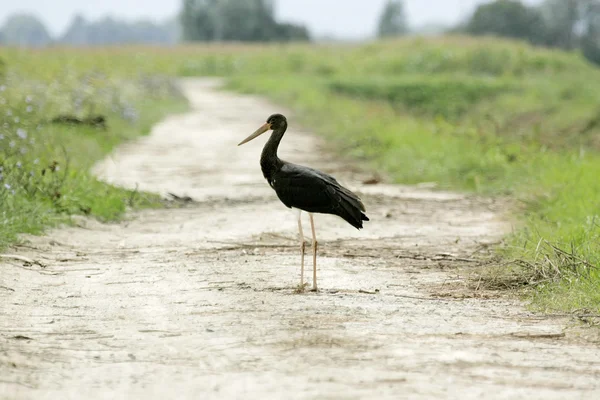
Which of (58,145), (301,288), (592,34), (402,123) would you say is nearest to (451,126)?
(402,123)

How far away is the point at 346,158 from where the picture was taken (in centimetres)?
1711

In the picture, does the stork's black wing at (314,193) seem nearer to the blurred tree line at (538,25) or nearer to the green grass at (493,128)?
the green grass at (493,128)

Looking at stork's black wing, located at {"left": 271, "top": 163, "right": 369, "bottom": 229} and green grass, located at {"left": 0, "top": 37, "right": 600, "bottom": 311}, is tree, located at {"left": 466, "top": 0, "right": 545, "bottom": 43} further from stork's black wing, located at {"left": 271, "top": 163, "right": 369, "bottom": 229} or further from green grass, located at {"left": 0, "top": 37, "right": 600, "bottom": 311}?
stork's black wing, located at {"left": 271, "top": 163, "right": 369, "bottom": 229}

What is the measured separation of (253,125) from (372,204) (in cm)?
1162

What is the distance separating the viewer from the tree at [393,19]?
11869 centimetres

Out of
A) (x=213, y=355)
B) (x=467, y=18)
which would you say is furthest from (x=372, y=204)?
(x=467, y=18)

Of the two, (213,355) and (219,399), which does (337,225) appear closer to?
(213,355)

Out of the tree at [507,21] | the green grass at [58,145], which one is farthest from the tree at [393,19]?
the green grass at [58,145]

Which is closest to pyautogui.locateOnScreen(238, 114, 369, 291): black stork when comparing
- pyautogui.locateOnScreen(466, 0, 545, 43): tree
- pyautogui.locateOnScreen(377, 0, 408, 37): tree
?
pyautogui.locateOnScreen(466, 0, 545, 43): tree

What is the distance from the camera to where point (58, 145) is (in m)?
14.6

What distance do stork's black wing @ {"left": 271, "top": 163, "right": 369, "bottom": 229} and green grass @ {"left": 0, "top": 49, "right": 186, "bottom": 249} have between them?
9.38ft

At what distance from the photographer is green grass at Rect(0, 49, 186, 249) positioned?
1010cm

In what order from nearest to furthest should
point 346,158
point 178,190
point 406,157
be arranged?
point 178,190 → point 406,157 → point 346,158

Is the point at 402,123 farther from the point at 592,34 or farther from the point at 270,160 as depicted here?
the point at 592,34
